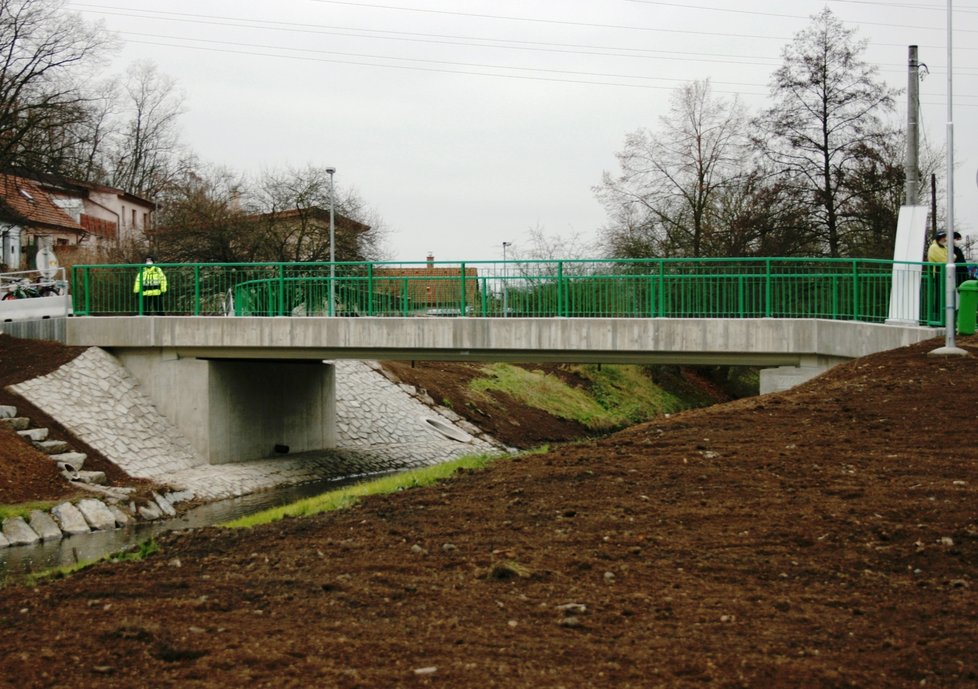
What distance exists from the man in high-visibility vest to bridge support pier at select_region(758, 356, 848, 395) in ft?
47.3

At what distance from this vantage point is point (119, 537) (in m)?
20.2

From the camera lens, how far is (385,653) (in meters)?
7.00

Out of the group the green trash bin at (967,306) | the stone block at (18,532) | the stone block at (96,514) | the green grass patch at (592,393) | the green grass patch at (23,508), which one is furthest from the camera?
the green grass patch at (592,393)

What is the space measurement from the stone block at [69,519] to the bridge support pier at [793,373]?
12.5 m

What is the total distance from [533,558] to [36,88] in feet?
112

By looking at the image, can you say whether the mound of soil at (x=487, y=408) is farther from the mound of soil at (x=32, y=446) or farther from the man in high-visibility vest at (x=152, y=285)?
the mound of soil at (x=32, y=446)

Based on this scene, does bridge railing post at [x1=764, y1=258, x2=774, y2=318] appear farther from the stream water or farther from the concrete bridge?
the stream water

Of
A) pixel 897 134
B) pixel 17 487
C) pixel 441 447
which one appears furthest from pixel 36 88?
pixel 897 134

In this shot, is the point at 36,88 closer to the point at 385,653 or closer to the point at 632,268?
the point at 632,268

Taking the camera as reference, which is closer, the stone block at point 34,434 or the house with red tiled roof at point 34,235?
the stone block at point 34,434

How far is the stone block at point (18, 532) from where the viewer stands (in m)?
19.2

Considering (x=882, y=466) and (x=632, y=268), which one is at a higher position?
(x=632, y=268)

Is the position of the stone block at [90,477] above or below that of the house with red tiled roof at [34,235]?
below

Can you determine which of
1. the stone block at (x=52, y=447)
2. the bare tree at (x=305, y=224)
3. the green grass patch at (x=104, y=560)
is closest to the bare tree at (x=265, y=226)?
the bare tree at (x=305, y=224)
